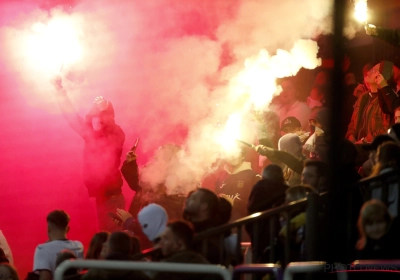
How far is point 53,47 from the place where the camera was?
32.6 ft

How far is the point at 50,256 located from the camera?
5902mm

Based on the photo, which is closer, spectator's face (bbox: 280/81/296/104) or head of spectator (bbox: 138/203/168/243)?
head of spectator (bbox: 138/203/168/243)

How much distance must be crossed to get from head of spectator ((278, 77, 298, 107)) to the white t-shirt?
11.9ft

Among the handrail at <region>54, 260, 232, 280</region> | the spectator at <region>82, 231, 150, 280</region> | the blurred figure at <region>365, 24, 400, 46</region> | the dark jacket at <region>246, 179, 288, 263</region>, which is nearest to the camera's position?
the handrail at <region>54, 260, 232, 280</region>

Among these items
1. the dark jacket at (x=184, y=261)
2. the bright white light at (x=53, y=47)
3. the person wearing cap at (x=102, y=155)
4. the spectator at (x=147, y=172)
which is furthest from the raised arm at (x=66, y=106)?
the dark jacket at (x=184, y=261)

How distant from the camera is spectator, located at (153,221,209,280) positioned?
4846mm

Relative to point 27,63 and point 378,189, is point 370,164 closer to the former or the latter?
point 378,189

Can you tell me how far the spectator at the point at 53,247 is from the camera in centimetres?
586

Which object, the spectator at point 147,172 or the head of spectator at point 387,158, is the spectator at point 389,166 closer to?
the head of spectator at point 387,158

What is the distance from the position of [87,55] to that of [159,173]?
2074 millimetres

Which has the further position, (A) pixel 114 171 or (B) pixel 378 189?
(A) pixel 114 171

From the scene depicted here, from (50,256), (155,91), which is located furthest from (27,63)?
(50,256)

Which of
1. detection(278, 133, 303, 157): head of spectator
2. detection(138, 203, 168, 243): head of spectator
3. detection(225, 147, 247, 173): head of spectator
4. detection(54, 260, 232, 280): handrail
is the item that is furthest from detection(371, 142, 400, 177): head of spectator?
detection(225, 147, 247, 173): head of spectator

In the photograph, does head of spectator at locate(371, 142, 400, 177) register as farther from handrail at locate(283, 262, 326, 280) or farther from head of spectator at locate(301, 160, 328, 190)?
handrail at locate(283, 262, 326, 280)
